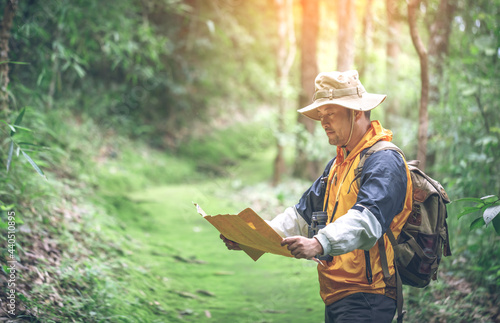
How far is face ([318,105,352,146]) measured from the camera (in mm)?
2721

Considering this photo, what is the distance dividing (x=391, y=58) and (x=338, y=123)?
497 inches

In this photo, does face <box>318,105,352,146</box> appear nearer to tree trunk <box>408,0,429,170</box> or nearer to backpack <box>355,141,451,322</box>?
backpack <box>355,141,451,322</box>

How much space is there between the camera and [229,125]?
1898 cm

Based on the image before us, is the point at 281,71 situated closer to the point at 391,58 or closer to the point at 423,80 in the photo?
the point at 391,58

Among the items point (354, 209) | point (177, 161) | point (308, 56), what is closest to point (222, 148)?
point (177, 161)

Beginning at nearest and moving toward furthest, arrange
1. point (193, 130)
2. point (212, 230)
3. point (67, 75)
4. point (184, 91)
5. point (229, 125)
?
point (212, 230)
point (67, 75)
point (184, 91)
point (193, 130)
point (229, 125)

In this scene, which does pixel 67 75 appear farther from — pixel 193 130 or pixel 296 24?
pixel 296 24

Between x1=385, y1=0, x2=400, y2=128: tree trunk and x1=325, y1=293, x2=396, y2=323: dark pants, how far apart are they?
9.01 m

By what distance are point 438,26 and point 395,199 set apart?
618cm

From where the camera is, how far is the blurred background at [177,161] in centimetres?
440

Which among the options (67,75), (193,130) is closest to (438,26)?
(67,75)

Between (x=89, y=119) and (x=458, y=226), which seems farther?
(x=89, y=119)

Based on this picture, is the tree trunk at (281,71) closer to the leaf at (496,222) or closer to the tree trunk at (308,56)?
the tree trunk at (308,56)

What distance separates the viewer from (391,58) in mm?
14367
